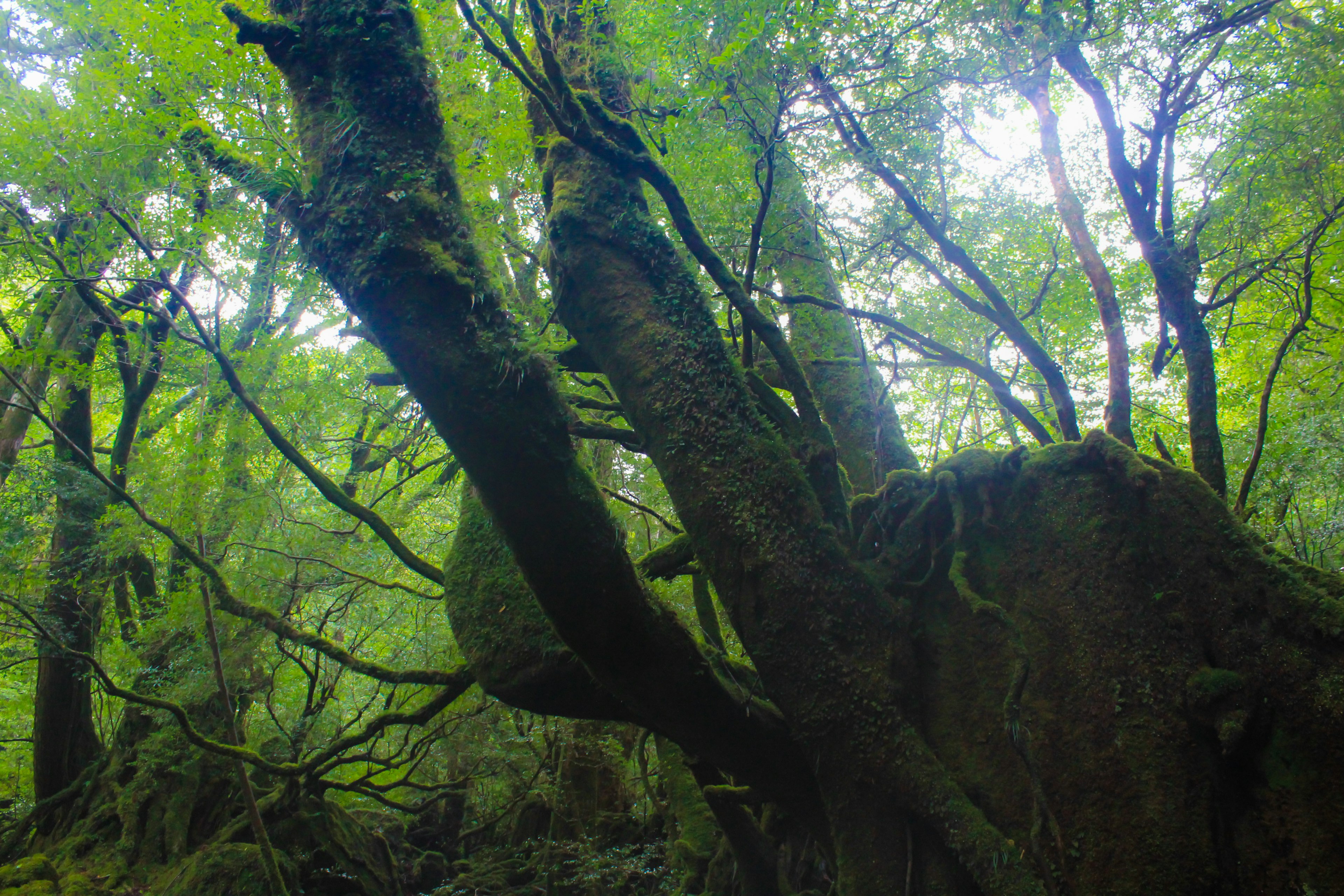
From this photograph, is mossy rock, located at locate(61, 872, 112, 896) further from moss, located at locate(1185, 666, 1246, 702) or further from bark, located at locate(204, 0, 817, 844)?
moss, located at locate(1185, 666, 1246, 702)

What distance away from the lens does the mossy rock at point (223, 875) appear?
7121 millimetres

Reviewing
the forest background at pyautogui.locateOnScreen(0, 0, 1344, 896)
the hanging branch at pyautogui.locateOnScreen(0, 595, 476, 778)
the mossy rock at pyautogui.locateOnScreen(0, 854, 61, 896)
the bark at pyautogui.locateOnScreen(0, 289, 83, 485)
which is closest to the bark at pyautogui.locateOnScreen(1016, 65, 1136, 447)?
the forest background at pyautogui.locateOnScreen(0, 0, 1344, 896)

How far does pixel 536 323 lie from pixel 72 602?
26.6 ft

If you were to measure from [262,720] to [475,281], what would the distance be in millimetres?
9752

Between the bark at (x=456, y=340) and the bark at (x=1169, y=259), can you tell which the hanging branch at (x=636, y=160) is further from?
the bark at (x=1169, y=259)

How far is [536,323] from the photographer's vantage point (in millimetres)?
4828

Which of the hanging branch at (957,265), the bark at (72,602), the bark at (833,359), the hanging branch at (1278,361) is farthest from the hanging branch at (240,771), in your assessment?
the hanging branch at (1278,361)

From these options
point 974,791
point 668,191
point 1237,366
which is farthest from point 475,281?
point 1237,366

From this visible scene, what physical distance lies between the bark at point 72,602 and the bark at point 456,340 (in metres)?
7.01

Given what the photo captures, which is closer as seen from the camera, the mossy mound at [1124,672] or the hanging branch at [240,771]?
the mossy mound at [1124,672]

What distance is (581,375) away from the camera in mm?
7422

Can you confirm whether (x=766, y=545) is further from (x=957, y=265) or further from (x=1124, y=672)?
(x=957, y=265)

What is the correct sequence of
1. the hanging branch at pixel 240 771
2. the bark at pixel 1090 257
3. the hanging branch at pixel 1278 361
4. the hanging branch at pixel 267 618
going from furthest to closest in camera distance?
Answer: 1. the hanging branch at pixel 240 771
2. the hanging branch at pixel 267 618
3. the hanging branch at pixel 1278 361
4. the bark at pixel 1090 257

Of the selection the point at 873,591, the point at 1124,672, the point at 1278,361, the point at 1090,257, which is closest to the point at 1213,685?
the point at 1124,672
